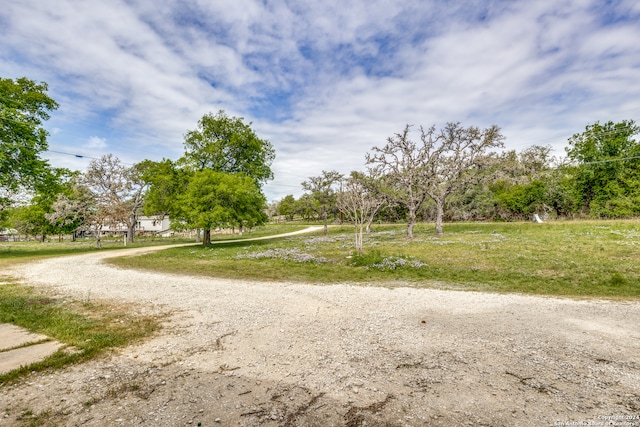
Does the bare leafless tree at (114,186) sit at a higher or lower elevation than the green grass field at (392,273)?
higher

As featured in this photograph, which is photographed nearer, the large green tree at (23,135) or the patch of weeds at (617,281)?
the patch of weeds at (617,281)

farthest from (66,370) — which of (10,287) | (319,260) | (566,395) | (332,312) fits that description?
(319,260)

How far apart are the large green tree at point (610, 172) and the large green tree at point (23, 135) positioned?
211ft

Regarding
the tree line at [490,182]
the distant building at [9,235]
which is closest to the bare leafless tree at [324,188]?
the tree line at [490,182]

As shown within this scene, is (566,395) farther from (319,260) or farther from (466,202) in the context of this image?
(466,202)

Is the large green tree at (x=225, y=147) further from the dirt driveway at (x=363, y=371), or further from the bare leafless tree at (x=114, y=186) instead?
the dirt driveway at (x=363, y=371)

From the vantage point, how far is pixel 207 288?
40.2ft

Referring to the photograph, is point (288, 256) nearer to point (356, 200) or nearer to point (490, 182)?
point (356, 200)

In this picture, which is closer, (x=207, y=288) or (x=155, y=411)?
(x=155, y=411)

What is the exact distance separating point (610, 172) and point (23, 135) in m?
72.3

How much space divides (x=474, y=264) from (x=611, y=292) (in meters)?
5.95

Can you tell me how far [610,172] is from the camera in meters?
44.2

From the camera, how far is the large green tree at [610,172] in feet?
137

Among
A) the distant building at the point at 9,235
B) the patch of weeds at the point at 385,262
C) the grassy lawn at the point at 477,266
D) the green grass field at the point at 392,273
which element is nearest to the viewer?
the green grass field at the point at 392,273
